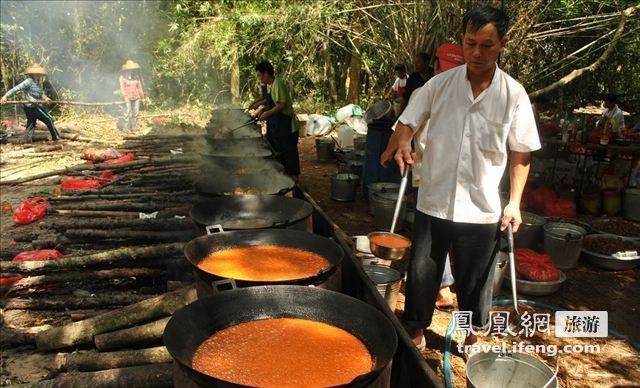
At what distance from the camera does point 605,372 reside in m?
3.81

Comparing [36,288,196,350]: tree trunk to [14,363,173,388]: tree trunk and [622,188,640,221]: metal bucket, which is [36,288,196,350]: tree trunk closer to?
[14,363,173,388]: tree trunk

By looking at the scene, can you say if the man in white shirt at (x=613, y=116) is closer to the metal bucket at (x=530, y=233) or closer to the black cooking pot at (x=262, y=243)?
the metal bucket at (x=530, y=233)

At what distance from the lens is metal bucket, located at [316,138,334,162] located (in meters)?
11.6

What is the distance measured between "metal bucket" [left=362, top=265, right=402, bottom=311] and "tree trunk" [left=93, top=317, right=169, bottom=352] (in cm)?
194

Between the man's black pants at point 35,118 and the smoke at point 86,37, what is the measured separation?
5.44 meters

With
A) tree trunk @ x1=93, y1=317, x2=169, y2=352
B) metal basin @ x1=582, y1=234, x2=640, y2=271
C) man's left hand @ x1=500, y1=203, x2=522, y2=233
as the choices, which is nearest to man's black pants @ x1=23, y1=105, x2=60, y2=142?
tree trunk @ x1=93, y1=317, x2=169, y2=352

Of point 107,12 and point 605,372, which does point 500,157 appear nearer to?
point 605,372

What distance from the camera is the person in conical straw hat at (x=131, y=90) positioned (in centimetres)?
1527

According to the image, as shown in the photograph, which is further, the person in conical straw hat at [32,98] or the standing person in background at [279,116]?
the person in conical straw hat at [32,98]

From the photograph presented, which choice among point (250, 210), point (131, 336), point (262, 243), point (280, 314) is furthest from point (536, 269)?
point (131, 336)

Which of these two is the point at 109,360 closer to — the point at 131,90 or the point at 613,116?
the point at 613,116

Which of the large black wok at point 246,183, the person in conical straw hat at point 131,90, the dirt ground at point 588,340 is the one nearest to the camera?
the dirt ground at point 588,340

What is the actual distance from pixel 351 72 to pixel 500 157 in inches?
622

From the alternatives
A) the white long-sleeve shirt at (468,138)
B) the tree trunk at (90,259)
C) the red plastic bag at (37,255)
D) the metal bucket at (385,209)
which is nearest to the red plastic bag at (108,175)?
the red plastic bag at (37,255)
